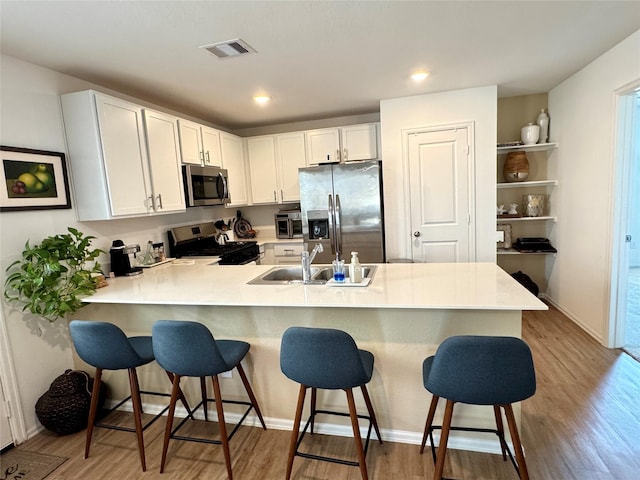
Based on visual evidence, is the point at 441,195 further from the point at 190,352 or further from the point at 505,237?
the point at 190,352

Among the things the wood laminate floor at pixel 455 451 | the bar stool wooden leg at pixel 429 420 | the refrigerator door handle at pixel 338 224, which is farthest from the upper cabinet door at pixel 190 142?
the bar stool wooden leg at pixel 429 420

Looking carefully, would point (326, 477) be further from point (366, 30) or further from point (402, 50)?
point (402, 50)

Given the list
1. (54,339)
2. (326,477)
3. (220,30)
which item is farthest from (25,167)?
(326,477)

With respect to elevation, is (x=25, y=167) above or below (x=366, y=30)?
below

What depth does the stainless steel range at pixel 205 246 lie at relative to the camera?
11.6 ft

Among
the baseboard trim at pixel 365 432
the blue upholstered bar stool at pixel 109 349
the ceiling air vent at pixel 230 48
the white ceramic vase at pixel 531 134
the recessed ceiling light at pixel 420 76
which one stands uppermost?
the recessed ceiling light at pixel 420 76

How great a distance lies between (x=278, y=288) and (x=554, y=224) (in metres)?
3.48

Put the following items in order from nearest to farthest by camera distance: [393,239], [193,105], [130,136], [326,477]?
1. [326,477]
2. [130,136]
3. [193,105]
4. [393,239]

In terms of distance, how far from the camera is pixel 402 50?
8.08ft

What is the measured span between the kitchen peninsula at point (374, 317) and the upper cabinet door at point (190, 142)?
1.53 m

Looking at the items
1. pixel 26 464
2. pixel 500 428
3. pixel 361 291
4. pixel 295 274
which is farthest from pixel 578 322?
pixel 26 464

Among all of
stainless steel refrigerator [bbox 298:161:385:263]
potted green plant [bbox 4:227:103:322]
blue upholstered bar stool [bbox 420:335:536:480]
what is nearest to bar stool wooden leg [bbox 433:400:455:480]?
blue upholstered bar stool [bbox 420:335:536:480]

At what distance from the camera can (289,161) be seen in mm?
4398

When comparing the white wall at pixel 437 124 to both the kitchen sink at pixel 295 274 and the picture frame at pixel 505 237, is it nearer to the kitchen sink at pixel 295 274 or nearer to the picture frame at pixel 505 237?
the picture frame at pixel 505 237
